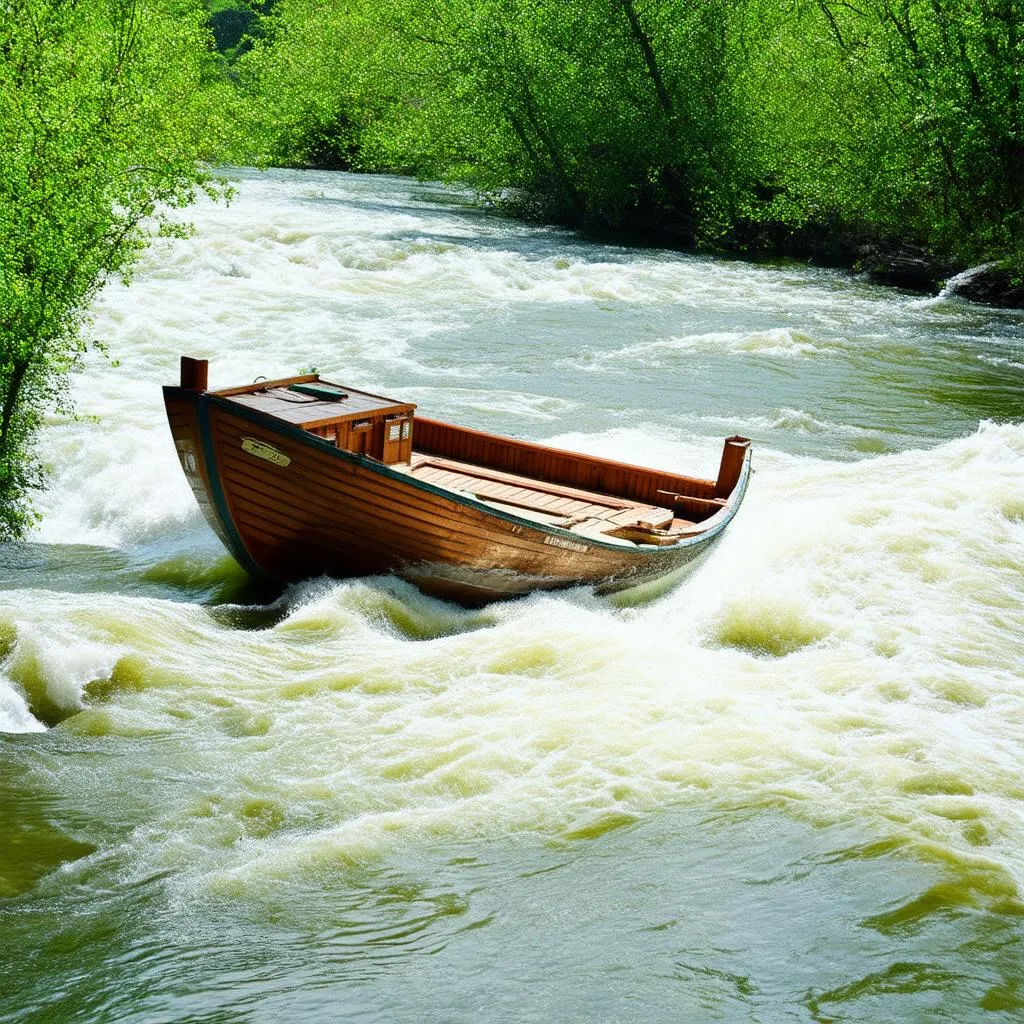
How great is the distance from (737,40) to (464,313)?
1434 cm

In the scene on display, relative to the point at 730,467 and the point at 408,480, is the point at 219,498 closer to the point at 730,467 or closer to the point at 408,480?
the point at 408,480

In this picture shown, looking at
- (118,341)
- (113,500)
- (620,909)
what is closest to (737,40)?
(118,341)

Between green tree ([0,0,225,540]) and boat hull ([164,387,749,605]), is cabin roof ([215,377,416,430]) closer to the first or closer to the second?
boat hull ([164,387,749,605])

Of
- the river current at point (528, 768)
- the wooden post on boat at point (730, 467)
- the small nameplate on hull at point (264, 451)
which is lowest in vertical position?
the river current at point (528, 768)

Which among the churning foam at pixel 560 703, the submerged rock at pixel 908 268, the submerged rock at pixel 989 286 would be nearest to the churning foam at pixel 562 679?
the churning foam at pixel 560 703

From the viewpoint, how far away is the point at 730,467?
1245 cm

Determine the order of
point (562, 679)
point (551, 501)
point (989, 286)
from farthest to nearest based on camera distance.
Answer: point (989, 286) < point (551, 501) < point (562, 679)

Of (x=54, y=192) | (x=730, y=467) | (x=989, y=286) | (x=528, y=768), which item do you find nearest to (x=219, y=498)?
(x=54, y=192)

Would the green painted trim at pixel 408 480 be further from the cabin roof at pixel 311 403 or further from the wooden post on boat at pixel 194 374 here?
the wooden post on boat at pixel 194 374

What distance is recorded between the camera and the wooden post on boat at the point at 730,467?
40.8ft

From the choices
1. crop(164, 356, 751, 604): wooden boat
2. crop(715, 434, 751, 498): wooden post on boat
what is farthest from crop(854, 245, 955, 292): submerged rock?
crop(164, 356, 751, 604): wooden boat

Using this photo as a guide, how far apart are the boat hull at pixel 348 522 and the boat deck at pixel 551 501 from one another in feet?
1.81

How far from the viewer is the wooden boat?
9.60 meters

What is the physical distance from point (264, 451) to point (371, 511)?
95cm
